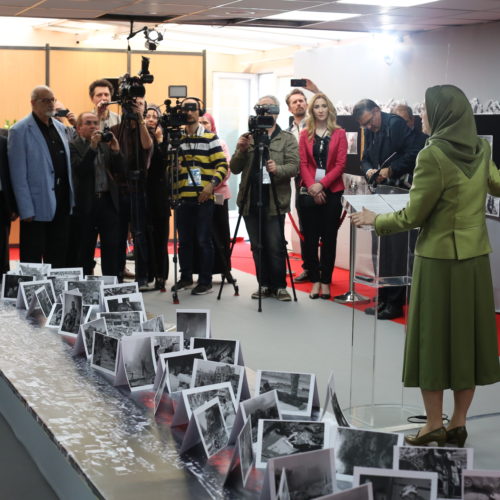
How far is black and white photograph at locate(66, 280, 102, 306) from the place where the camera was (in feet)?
10.6

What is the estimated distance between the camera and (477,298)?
3.22m

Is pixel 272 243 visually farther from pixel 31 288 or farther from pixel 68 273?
pixel 31 288

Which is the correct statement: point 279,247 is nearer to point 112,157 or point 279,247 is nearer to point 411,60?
point 112,157

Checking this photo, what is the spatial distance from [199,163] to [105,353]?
4.29m

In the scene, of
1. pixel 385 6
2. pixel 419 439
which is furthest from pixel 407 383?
pixel 385 6

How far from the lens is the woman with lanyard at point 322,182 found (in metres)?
6.73

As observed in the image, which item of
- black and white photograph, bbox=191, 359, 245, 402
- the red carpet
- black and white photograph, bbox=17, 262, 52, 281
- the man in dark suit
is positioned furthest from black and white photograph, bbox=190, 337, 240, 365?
the man in dark suit

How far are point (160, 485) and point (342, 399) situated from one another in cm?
255

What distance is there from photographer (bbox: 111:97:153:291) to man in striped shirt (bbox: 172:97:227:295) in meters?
0.27

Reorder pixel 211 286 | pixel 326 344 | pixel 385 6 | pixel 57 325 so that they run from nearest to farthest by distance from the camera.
Answer: pixel 57 325 → pixel 326 344 → pixel 385 6 → pixel 211 286

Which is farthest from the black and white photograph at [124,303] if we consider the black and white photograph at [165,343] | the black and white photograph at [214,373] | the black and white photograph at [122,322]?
the black and white photograph at [214,373]

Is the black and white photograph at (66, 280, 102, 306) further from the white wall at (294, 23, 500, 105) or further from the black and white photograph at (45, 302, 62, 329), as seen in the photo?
the white wall at (294, 23, 500, 105)

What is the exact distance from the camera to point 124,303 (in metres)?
3.11

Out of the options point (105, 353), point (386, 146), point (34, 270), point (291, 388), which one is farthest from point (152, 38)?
point (291, 388)
